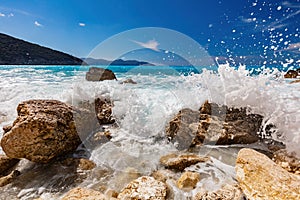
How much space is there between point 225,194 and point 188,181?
1.55ft

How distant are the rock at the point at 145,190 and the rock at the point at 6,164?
1.69 metres

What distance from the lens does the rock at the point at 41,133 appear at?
105 inches

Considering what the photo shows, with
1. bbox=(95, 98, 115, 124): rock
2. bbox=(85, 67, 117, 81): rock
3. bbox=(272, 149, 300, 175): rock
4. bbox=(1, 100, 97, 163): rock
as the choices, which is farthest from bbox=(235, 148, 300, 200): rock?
bbox=(85, 67, 117, 81): rock

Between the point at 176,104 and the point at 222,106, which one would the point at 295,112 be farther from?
the point at 176,104

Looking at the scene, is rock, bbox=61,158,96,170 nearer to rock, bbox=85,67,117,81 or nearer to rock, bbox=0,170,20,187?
rock, bbox=0,170,20,187

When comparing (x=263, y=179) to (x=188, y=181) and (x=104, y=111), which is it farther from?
(x=104, y=111)

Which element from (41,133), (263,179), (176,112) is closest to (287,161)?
(263,179)

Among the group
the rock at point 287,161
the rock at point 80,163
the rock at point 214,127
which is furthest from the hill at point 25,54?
the rock at point 287,161

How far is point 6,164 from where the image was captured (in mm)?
2824

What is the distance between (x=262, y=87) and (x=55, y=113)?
3.58m

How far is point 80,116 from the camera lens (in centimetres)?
356

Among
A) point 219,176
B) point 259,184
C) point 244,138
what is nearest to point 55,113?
point 219,176

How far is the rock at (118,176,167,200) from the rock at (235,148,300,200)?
82 centimetres

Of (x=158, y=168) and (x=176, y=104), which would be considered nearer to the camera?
(x=158, y=168)
